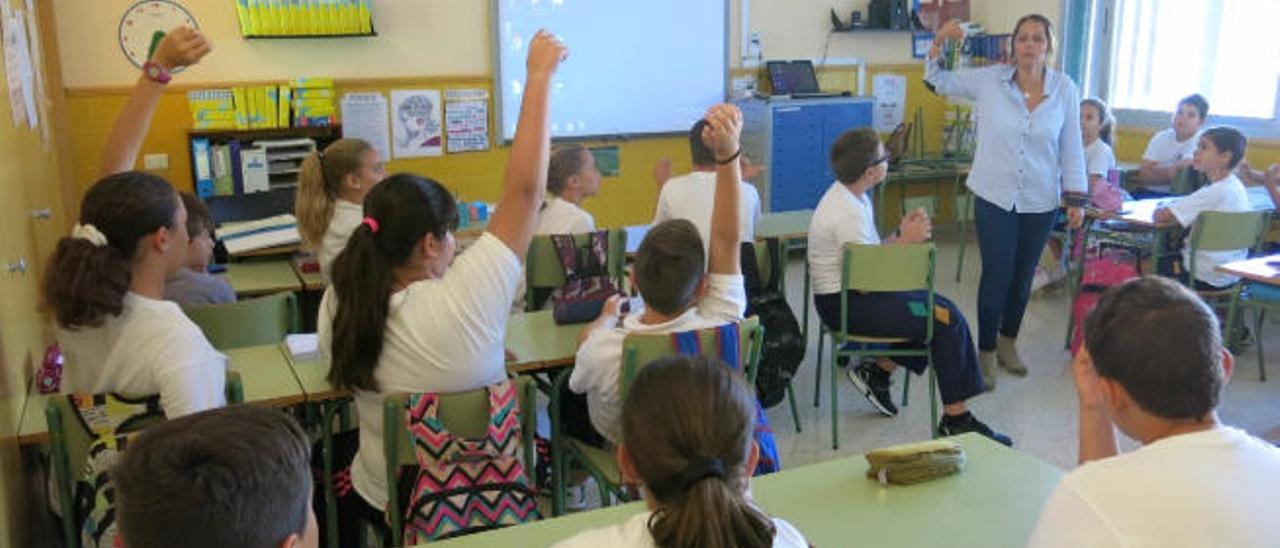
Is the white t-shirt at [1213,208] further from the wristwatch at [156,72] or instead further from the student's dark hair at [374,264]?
the wristwatch at [156,72]

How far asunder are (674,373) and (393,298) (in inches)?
42.0

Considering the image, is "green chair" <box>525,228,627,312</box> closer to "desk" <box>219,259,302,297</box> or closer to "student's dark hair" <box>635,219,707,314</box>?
"desk" <box>219,259,302,297</box>

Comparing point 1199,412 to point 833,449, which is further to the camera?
point 833,449

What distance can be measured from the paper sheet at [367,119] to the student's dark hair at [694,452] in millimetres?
5128

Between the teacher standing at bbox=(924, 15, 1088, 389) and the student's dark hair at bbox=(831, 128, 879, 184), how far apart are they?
2.43 feet

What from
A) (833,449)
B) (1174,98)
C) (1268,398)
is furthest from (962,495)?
(1174,98)

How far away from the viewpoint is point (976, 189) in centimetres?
462

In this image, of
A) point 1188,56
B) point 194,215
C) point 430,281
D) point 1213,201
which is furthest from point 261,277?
point 1188,56

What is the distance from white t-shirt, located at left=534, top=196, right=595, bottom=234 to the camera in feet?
13.3

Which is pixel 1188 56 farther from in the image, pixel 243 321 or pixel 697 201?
pixel 243 321

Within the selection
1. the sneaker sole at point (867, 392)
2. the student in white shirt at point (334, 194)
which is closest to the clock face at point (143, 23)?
the student in white shirt at point (334, 194)

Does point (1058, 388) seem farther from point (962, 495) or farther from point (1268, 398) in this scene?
point (962, 495)

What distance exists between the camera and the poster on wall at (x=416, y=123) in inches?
251

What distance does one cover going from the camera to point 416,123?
644 centimetres
